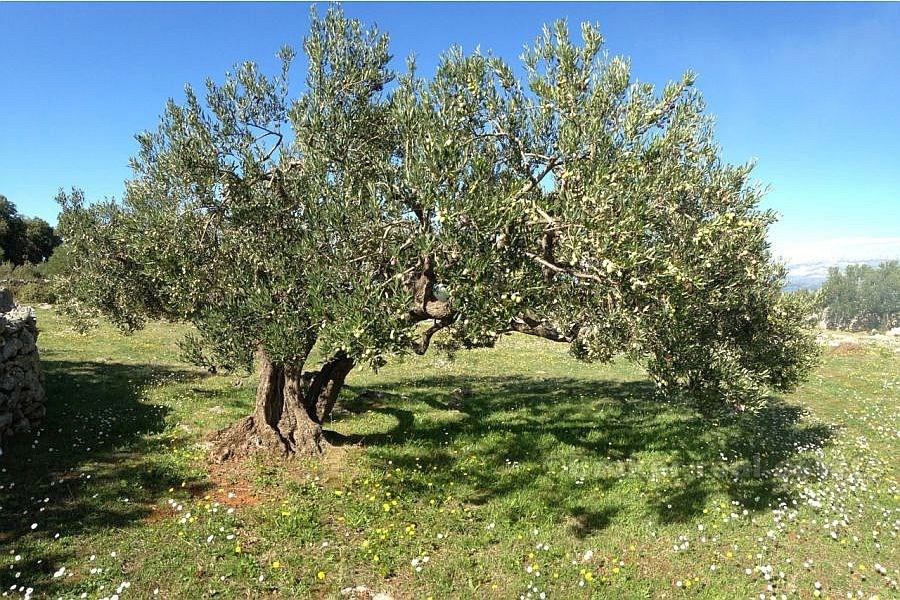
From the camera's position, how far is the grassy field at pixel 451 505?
31.3ft

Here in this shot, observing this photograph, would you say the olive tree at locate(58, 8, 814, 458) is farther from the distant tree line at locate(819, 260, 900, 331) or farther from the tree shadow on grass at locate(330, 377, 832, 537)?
the distant tree line at locate(819, 260, 900, 331)

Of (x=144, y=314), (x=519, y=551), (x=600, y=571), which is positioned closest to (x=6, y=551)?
(x=144, y=314)

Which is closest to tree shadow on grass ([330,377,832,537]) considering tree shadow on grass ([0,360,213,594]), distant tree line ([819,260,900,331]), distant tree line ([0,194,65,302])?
tree shadow on grass ([0,360,213,594])

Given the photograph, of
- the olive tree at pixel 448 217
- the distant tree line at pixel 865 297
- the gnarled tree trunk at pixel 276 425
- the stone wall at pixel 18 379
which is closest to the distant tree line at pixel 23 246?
the stone wall at pixel 18 379

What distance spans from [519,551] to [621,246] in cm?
682

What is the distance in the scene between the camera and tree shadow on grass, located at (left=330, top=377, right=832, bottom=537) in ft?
43.4

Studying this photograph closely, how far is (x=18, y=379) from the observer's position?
15.9 metres

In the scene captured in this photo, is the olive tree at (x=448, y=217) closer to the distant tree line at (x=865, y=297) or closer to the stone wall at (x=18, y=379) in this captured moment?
the stone wall at (x=18, y=379)

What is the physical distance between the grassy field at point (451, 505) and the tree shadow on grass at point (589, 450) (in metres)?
0.09

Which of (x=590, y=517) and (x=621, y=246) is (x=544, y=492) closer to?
(x=590, y=517)

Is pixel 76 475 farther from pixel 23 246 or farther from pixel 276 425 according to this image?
pixel 23 246

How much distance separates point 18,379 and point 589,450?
1916 cm

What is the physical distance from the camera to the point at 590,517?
1220cm

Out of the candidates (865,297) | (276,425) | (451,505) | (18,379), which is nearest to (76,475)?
(276,425)
